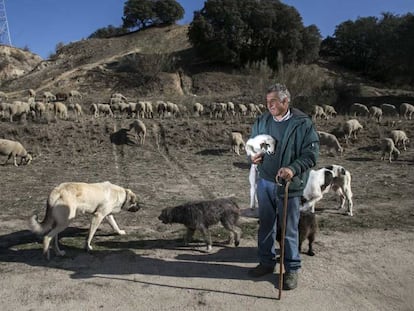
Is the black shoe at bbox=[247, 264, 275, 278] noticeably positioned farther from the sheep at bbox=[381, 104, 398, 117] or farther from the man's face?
the sheep at bbox=[381, 104, 398, 117]

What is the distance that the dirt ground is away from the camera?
201 inches

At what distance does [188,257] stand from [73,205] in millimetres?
1812

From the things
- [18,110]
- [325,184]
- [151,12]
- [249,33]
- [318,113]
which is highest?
[151,12]

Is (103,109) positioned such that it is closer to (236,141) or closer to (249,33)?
(236,141)

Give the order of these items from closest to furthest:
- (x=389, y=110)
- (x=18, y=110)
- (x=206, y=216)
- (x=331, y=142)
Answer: (x=206, y=216)
(x=331, y=142)
(x=18, y=110)
(x=389, y=110)

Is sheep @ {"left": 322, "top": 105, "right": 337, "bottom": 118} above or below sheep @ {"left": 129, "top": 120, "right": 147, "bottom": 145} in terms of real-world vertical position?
above

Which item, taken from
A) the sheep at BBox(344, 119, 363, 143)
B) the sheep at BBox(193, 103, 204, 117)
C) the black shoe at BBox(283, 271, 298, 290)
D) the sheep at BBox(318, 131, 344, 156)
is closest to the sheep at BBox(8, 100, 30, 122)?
the sheep at BBox(193, 103, 204, 117)

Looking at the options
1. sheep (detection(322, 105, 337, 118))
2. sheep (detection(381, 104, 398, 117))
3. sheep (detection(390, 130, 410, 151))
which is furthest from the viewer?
sheep (detection(381, 104, 398, 117))

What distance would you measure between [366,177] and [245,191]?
14.2ft

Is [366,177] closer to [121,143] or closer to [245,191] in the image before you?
[245,191]

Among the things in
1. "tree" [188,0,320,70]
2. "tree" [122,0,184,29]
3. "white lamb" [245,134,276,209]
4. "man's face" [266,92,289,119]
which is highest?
"tree" [122,0,184,29]

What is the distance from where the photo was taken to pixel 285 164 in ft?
16.5

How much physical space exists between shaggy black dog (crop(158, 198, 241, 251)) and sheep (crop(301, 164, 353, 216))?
1.79 m

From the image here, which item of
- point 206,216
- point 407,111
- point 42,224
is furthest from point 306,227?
point 407,111
